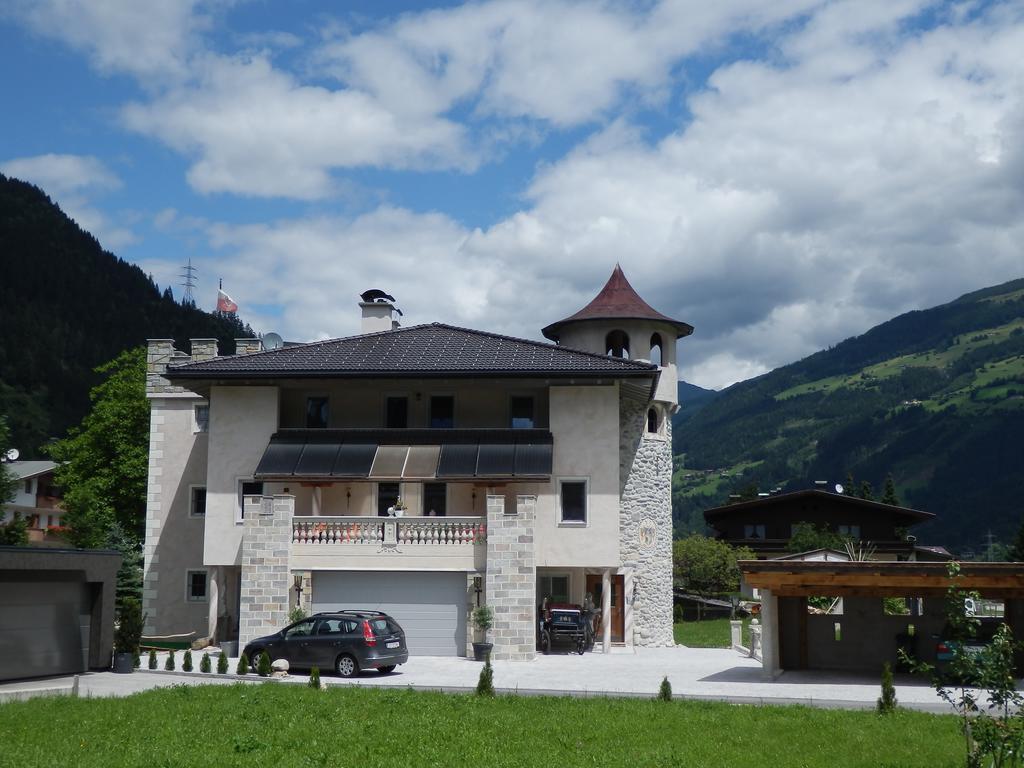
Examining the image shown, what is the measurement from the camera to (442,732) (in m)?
16.9

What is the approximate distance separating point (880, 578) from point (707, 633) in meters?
22.8

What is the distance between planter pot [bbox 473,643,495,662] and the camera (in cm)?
3116

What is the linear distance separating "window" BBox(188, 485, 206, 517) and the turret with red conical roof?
15.2 m

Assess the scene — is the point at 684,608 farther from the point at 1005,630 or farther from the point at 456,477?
the point at 1005,630

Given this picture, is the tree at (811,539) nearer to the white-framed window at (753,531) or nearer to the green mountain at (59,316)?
the white-framed window at (753,531)

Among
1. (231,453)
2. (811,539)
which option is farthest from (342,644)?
(811,539)

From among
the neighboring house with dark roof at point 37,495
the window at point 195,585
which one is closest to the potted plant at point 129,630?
the window at point 195,585

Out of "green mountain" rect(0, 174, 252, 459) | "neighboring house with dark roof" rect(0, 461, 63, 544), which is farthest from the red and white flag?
"neighboring house with dark roof" rect(0, 461, 63, 544)

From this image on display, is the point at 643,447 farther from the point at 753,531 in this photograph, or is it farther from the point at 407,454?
the point at 753,531

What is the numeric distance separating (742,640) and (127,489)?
101 ft

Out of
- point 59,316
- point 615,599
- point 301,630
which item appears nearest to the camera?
point 301,630

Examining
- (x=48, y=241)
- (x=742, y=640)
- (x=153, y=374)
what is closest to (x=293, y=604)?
(x=153, y=374)

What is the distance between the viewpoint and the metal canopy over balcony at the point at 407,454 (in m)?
33.9

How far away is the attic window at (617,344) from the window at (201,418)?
1558 cm
